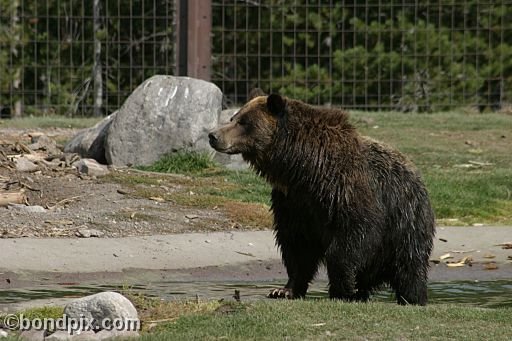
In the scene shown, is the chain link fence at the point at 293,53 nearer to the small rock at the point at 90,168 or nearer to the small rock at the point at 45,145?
the small rock at the point at 45,145

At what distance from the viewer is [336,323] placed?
297 inches

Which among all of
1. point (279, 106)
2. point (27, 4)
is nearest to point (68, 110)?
point (27, 4)

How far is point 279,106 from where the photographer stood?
29.7ft

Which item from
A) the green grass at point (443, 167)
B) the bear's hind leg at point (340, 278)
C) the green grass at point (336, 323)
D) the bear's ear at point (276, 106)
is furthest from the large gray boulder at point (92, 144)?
the green grass at point (336, 323)

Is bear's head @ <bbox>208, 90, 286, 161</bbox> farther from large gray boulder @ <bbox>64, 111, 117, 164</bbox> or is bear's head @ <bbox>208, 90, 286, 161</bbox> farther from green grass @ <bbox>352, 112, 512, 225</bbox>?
large gray boulder @ <bbox>64, 111, 117, 164</bbox>

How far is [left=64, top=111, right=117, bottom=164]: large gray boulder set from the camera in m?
15.8

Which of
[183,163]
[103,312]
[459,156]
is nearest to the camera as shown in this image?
[103,312]

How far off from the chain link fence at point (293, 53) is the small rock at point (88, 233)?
8974 millimetres

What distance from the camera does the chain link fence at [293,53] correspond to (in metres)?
21.2

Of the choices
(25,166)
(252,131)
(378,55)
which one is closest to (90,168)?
(25,166)

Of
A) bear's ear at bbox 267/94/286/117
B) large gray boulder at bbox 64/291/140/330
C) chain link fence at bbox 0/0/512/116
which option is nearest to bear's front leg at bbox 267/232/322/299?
bear's ear at bbox 267/94/286/117

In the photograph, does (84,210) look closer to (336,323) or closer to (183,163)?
(183,163)

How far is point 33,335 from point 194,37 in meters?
11.1

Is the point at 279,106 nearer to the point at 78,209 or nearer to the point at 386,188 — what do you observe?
the point at 386,188
